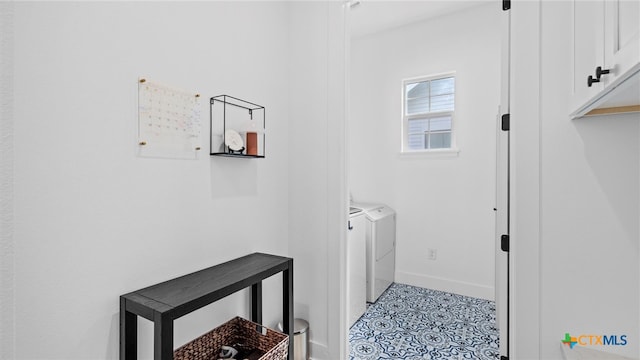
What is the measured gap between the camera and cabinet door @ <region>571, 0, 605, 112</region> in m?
0.98

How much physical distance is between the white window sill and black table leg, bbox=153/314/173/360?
2771 millimetres

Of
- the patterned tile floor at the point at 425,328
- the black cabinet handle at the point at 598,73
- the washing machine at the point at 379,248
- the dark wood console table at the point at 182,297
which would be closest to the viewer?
the black cabinet handle at the point at 598,73

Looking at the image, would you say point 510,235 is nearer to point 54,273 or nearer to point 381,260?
point 381,260

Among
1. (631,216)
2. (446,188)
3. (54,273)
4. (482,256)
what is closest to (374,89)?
(446,188)

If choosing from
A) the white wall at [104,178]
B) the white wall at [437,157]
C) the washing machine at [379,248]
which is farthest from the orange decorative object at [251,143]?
the white wall at [437,157]

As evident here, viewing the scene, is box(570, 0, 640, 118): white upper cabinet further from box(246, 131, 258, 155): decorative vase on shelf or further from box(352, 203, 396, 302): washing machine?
box(352, 203, 396, 302): washing machine

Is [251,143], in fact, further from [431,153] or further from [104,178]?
[431,153]

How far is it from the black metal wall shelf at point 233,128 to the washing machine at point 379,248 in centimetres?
139

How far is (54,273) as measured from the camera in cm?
94

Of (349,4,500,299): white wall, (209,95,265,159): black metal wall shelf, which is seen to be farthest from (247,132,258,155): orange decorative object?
(349,4,500,299): white wall

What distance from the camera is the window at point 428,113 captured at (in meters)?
3.05

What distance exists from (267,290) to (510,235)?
141 centimetres

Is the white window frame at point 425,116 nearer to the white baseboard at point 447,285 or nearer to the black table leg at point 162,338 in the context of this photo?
the white baseboard at point 447,285

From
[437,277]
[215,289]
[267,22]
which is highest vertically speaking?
[267,22]
